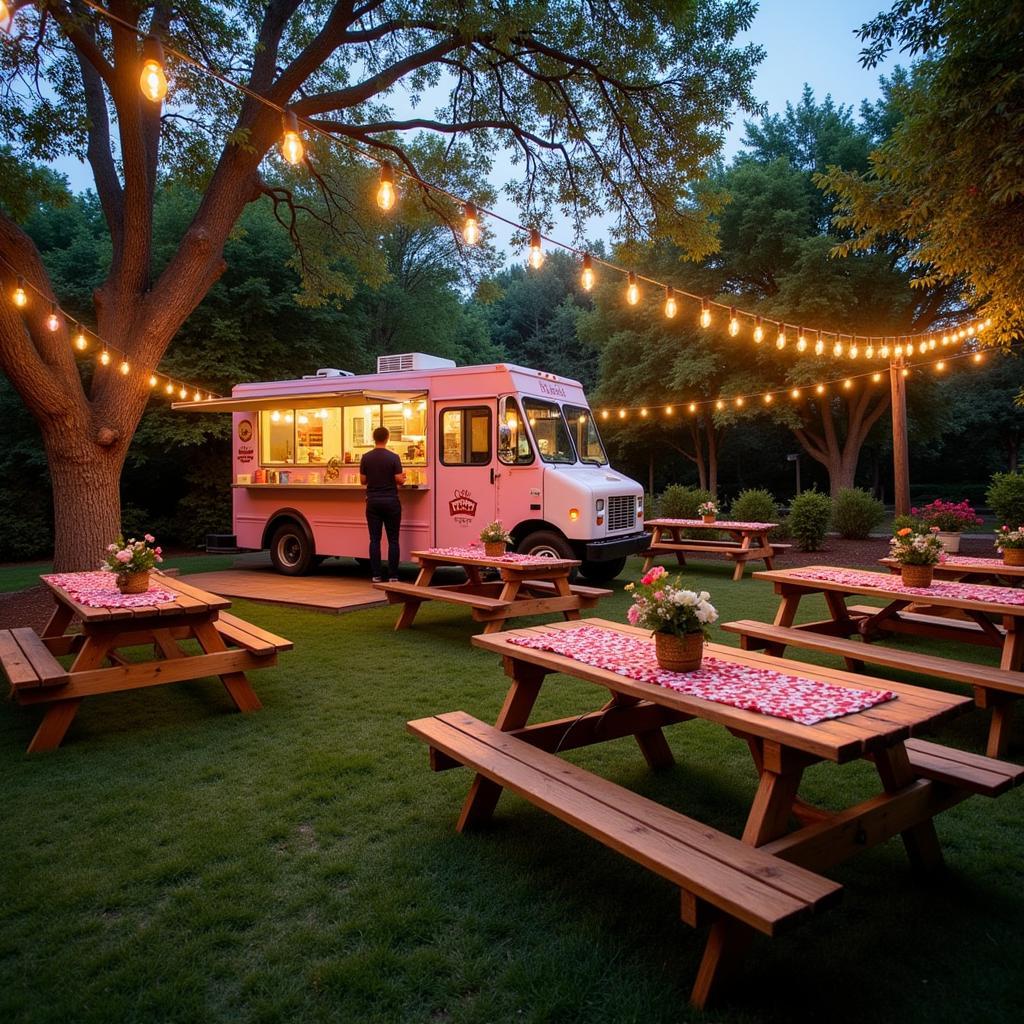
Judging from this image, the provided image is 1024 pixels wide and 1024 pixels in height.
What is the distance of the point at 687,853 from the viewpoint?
78.8 inches

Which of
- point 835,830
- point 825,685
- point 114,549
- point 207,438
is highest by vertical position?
point 207,438

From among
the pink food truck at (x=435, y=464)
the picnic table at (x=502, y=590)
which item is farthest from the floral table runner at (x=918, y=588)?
the pink food truck at (x=435, y=464)

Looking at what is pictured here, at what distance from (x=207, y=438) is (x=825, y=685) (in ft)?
60.7

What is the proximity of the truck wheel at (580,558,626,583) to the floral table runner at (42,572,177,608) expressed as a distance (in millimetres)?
5770

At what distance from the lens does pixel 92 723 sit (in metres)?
4.37

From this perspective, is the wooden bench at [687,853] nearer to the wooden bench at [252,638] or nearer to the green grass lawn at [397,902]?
the green grass lawn at [397,902]

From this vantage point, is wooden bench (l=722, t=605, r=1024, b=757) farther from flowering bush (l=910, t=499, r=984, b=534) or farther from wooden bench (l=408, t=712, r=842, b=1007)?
flowering bush (l=910, t=499, r=984, b=534)

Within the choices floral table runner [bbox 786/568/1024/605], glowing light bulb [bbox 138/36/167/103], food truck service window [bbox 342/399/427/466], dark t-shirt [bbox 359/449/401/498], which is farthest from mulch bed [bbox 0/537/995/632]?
floral table runner [bbox 786/568/1024/605]

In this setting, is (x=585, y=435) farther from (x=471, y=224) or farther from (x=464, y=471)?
(x=471, y=224)

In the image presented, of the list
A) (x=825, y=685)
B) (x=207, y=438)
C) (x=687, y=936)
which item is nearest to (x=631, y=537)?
(x=825, y=685)

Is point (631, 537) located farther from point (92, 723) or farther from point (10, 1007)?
point (10, 1007)

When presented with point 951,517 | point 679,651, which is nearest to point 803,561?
point 951,517

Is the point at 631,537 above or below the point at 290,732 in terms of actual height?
above

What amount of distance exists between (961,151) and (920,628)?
5065 millimetres
